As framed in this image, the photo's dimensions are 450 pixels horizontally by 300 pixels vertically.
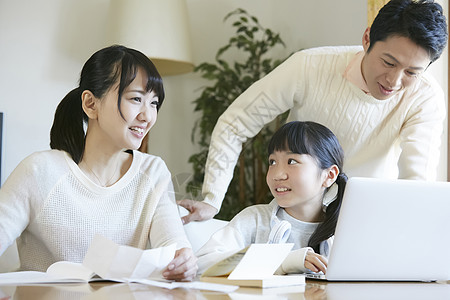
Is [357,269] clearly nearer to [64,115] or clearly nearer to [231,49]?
[64,115]

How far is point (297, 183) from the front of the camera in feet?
5.57

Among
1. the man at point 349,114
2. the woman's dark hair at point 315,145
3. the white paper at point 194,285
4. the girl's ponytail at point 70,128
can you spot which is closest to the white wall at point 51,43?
the man at point 349,114

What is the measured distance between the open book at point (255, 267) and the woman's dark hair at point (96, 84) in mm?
541

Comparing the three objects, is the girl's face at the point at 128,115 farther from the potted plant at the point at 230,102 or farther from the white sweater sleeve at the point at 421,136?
the potted plant at the point at 230,102

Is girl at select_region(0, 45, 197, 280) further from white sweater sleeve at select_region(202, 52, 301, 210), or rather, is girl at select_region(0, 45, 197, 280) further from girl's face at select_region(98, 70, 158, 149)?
white sweater sleeve at select_region(202, 52, 301, 210)

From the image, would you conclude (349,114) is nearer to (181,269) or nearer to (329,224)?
(329,224)

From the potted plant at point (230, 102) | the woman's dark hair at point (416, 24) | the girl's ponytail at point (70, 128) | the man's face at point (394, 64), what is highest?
the woman's dark hair at point (416, 24)

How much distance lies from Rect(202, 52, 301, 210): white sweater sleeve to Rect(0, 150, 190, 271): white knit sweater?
429 mm

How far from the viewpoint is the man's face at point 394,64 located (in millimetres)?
1763

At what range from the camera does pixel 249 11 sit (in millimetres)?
4129

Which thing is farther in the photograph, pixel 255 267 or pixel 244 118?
pixel 244 118

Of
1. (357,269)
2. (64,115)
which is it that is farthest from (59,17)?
(357,269)

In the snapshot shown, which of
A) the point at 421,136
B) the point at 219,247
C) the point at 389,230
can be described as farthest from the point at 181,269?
the point at 421,136

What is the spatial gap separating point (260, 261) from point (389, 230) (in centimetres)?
27
